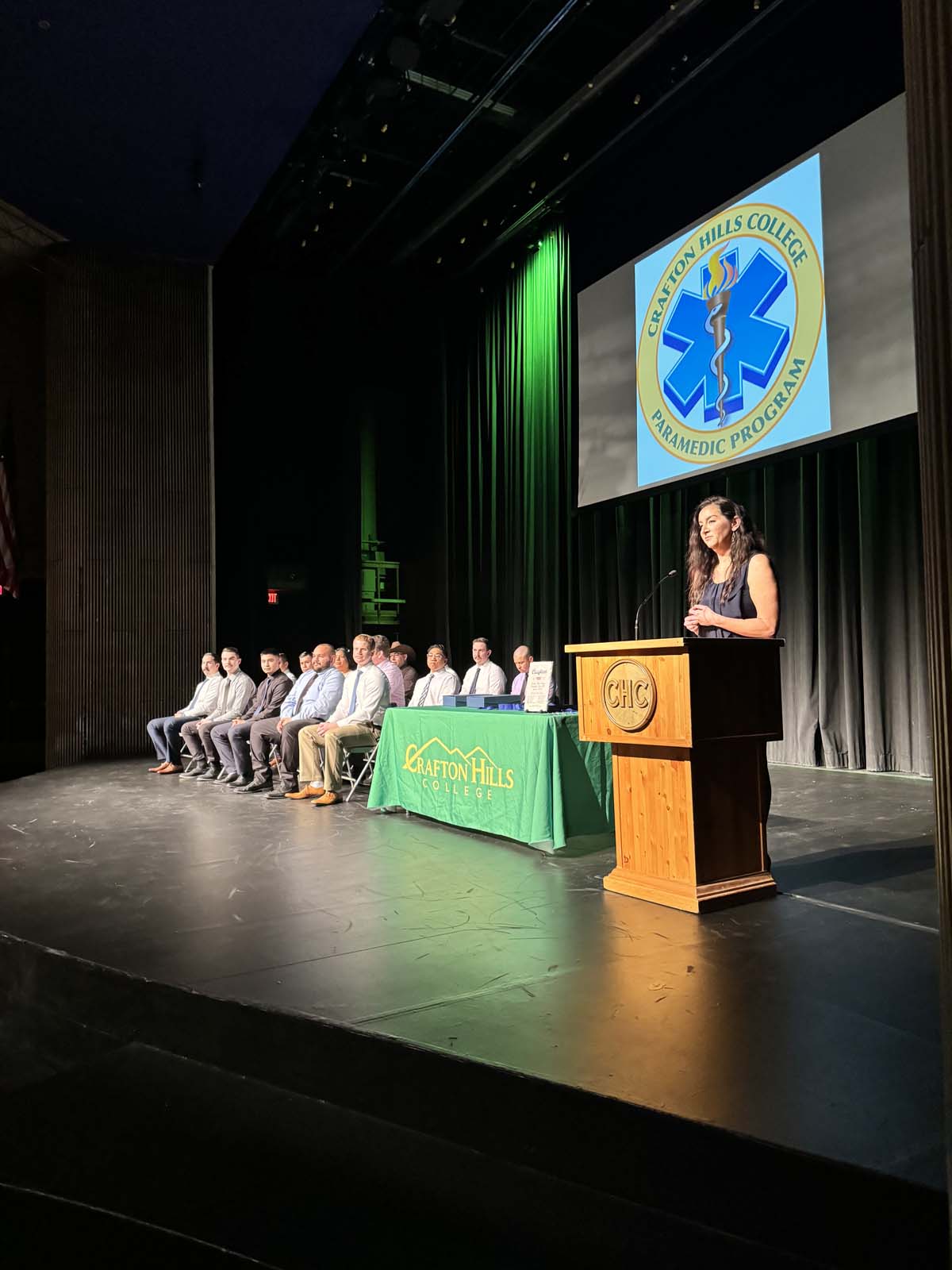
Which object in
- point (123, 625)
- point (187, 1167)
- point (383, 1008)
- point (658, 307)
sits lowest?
point (187, 1167)

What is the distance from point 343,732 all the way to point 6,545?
5891mm

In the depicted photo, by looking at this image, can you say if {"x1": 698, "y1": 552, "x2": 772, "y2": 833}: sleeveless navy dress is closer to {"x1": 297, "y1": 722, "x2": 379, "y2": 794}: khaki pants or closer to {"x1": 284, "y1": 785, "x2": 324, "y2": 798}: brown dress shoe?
{"x1": 297, "y1": 722, "x2": 379, "y2": 794}: khaki pants

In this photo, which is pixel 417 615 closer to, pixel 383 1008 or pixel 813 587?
pixel 813 587

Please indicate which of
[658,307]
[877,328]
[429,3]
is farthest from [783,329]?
[429,3]

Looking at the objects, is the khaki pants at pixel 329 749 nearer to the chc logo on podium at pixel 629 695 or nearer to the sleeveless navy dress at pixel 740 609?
the chc logo on podium at pixel 629 695

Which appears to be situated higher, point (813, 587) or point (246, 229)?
point (246, 229)

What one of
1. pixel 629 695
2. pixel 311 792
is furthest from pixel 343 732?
pixel 629 695

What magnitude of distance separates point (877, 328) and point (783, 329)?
64cm

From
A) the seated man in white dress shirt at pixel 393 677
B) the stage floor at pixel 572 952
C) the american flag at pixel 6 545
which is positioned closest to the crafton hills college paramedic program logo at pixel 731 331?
the seated man in white dress shirt at pixel 393 677

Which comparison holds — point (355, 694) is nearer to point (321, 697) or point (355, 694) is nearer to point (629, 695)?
point (321, 697)

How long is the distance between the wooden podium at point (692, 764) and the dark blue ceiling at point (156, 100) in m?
5.21

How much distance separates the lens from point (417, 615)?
34.4 feet

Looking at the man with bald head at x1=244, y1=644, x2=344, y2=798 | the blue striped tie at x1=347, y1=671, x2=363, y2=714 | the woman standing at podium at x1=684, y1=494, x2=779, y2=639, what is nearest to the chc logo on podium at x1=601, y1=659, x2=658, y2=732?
the woman standing at podium at x1=684, y1=494, x2=779, y2=639

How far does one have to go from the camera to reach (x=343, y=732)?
534cm
